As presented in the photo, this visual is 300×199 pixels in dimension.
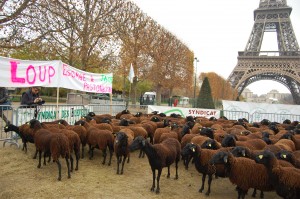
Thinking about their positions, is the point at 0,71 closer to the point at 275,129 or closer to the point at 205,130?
the point at 205,130

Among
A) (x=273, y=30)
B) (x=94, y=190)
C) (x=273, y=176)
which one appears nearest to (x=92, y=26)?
(x=94, y=190)

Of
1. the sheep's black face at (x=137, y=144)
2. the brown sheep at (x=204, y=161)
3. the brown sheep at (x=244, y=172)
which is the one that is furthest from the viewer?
the brown sheep at (x=204, y=161)

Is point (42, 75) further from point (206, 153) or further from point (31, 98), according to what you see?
point (206, 153)

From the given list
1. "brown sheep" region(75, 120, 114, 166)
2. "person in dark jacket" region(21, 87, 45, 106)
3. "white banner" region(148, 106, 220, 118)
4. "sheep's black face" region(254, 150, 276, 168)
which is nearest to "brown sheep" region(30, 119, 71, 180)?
"brown sheep" region(75, 120, 114, 166)

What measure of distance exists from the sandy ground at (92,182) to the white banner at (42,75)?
2396mm

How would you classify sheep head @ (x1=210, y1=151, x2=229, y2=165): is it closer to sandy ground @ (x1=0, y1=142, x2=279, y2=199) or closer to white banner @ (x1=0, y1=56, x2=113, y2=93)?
sandy ground @ (x1=0, y1=142, x2=279, y2=199)

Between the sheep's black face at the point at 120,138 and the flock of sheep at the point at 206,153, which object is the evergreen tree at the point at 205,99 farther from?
the sheep's black face at the point at 120,138

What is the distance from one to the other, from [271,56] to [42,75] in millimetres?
61732

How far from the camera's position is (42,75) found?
30.8ft

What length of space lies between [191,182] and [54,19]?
17474mm

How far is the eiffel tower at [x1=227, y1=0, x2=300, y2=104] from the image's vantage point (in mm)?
60156

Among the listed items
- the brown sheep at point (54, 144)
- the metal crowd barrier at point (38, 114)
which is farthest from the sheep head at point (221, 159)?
the metal crowd barrier at point (38, 114)

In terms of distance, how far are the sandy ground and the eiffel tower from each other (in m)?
53.7

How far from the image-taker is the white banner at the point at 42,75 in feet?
26.9
